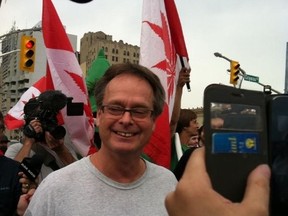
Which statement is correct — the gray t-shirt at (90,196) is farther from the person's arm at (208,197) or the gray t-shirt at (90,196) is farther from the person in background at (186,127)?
the person in background at (186,127)

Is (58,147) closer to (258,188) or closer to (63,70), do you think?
(63,70)

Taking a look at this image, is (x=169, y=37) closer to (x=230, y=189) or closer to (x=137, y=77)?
(x=137, y=77)

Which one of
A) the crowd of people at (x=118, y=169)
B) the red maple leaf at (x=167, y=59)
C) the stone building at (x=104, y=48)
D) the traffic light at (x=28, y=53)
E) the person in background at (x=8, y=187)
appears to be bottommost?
the person in background at (x=8, y=187)

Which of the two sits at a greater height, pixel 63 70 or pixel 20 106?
pixel 63 70

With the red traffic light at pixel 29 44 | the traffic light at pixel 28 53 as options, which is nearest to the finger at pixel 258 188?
the traffic light at pixel 28 53

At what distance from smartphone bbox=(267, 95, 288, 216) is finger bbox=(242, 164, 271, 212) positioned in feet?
0.07

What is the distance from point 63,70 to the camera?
14.8 feet

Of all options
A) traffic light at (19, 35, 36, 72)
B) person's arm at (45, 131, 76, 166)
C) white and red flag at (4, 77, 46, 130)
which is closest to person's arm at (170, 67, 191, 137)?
person's arm at (45, 131, 76, 166)

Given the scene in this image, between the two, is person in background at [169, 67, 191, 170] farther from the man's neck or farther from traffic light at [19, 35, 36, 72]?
traffic light at [19, 35, 36, 72]

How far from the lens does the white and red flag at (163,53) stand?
3801 mm

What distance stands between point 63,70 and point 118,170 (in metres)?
2.62

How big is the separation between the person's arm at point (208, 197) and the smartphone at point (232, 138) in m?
0.02

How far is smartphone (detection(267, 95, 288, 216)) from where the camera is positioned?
2.73ft

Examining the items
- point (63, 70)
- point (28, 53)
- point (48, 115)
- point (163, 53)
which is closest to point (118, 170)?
point (48, 115)
